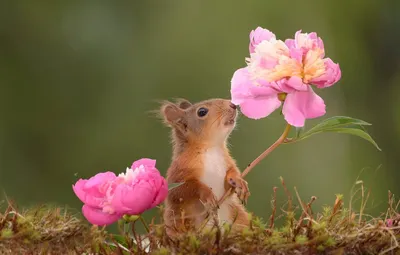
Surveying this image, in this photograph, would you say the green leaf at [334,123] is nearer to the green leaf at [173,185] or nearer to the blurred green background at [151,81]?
the green leaf at [173,185]

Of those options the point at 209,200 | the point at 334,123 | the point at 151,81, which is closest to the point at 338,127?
the point at 334,123

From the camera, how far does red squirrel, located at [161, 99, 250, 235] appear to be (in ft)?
4.28

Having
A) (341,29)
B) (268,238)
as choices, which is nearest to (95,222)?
(268,238)

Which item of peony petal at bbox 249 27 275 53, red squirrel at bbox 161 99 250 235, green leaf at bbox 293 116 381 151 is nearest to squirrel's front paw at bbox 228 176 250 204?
red squirrel at bbox 161 99 250 235

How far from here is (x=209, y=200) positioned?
1.30 m

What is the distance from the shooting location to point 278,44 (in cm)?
123

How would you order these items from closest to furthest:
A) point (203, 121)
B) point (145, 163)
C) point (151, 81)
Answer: point (145, 163) → point (203, 121) → point (151, 81)

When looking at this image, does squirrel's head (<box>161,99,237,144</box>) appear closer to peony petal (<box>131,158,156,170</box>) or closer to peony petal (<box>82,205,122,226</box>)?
peony petal (<box>131,158,156,170</box>)

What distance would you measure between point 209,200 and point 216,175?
0.42ft

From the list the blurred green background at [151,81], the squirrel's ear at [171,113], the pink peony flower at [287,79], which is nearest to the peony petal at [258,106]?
the pink peony flower at [287,79]

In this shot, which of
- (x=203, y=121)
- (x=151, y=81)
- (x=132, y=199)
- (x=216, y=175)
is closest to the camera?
(x=132, y=199)

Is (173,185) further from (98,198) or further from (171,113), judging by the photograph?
(171,113)

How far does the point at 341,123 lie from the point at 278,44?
159 mm

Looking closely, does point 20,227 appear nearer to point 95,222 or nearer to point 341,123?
point 95,222
